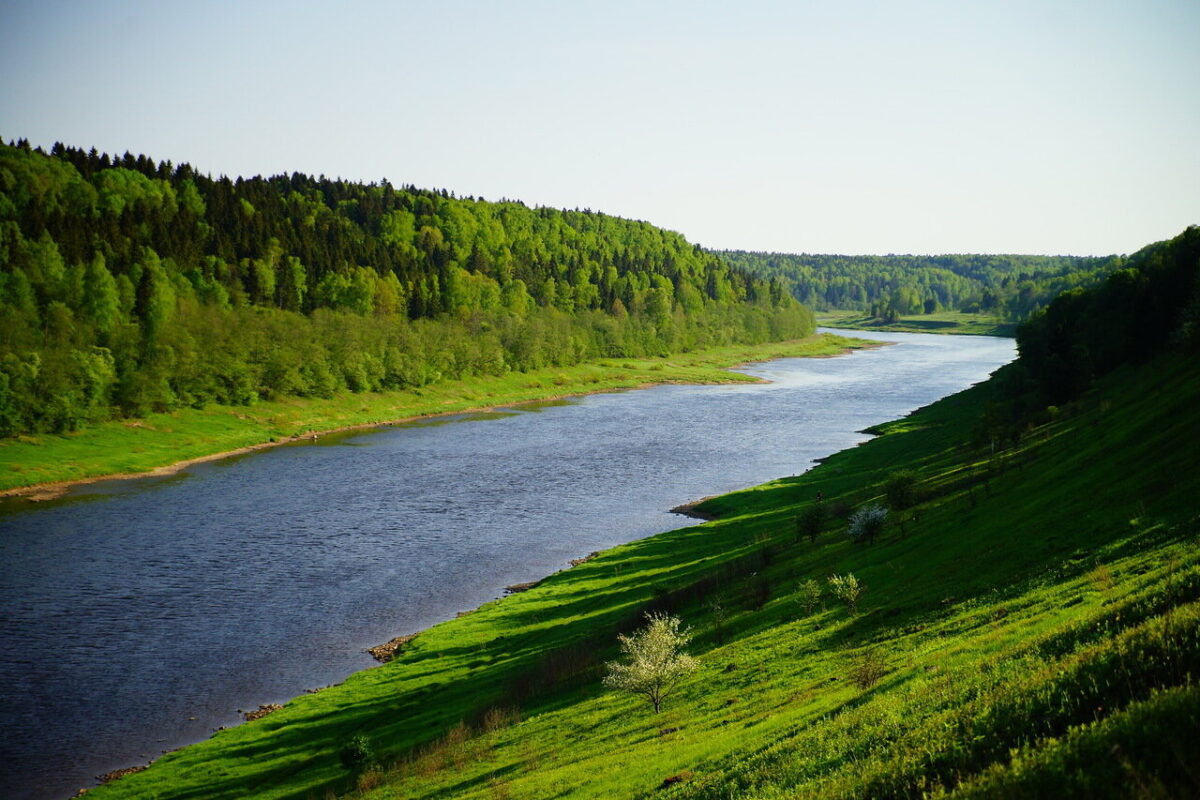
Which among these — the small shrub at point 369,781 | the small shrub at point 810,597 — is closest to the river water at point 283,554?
the small shrub at point 369,781

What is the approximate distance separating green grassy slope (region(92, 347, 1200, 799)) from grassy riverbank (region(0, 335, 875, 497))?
209 feet

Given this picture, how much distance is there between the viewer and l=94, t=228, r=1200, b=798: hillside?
535 inches

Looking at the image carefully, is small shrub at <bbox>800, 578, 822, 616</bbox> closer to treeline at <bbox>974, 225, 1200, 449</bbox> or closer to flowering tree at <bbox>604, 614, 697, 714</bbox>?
flowering tree at <bbox>604, 614, 697, 714</bbox>

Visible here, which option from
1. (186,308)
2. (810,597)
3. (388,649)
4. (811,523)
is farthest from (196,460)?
(810,597)

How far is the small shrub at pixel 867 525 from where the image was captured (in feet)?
158

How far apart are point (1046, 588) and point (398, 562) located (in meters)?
49.2

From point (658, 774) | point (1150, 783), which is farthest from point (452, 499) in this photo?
point (1150, 783)

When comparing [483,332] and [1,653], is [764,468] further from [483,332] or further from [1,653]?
[483,332]

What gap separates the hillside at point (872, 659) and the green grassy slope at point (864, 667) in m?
0.11

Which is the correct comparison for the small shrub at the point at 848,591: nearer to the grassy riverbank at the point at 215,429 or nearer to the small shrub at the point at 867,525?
the small shrub at the point at 867,525

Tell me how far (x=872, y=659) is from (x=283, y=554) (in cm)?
5249

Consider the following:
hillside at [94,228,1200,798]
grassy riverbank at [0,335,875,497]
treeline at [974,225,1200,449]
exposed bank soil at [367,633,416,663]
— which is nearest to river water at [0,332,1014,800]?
exposed bank soil at [367,633,416,663]

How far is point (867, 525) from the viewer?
48.3 metres

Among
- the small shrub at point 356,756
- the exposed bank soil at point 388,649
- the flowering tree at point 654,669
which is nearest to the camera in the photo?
the flowering tree at point 654,669
